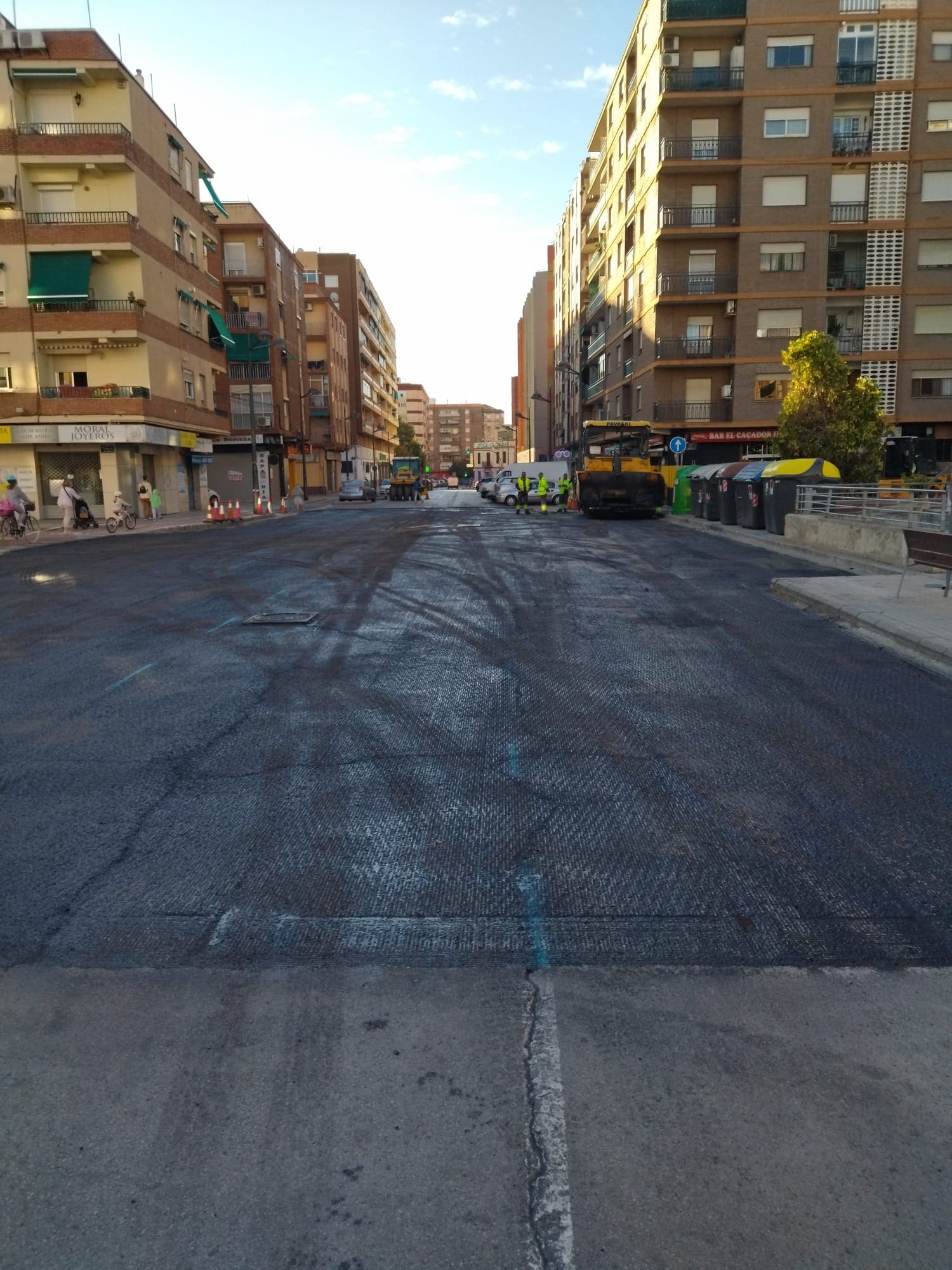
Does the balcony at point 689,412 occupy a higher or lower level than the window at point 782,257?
lower

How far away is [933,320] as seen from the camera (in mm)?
39750

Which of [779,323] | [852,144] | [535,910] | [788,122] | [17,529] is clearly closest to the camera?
[535,910]

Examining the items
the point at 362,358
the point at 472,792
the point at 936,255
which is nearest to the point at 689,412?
the point at 936,255

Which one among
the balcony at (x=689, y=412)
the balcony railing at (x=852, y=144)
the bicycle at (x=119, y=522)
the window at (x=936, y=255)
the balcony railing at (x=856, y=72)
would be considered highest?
the balcony railing at (x=856, y=72)

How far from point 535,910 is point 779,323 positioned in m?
41.0

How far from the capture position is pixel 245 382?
2304 inches

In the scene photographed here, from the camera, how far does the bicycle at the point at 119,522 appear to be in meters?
28.2

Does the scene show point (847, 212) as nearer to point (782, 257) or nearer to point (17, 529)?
point (782, 257)

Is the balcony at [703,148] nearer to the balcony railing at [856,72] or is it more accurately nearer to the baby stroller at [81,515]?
the balcony railing at [856,72]

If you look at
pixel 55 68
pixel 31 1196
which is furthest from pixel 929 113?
pixel 31 1196

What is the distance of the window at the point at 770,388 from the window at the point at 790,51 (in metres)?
12.6

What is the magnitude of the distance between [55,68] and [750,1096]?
40009 millimetres

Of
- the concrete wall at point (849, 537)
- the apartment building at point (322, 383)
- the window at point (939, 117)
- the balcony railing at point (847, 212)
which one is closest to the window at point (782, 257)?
the balcony railing at point (847, 212)

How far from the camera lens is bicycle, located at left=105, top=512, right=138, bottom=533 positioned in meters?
28.2
